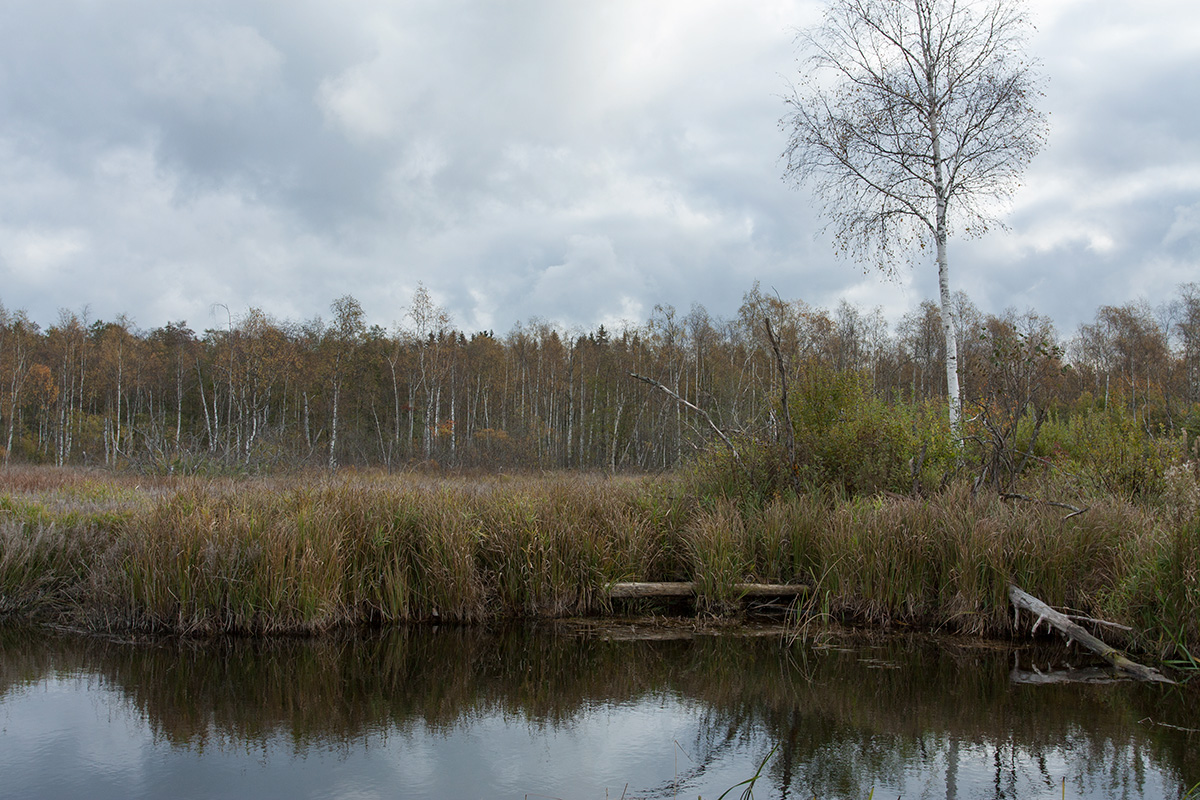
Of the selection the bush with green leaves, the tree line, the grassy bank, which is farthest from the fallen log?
the tree line

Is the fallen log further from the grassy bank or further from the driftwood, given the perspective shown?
the driftwood

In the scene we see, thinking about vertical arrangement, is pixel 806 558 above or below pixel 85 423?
below

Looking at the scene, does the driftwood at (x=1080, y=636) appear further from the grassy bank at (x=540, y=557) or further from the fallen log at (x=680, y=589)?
the fallen log at (x=680, y=589)

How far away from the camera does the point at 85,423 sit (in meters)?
41.9

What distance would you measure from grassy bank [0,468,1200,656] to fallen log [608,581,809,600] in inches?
5.4

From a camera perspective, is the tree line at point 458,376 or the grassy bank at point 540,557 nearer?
the grassy bank at point 540,557

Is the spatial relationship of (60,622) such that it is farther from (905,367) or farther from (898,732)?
(905,367)

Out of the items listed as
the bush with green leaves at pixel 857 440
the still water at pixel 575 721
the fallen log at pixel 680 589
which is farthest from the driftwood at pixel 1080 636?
the bush with green leaves at pixel 857 440

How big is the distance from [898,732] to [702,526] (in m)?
3.39

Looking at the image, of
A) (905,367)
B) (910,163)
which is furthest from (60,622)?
(905,367)

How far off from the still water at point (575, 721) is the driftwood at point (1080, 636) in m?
0.16

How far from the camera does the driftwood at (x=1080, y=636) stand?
565cm

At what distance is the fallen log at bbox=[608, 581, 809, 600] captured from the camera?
7.85m

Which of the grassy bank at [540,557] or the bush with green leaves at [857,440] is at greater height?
the bush with green leaves at [857,440]
